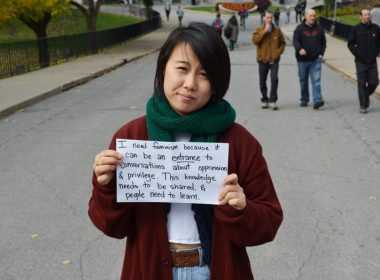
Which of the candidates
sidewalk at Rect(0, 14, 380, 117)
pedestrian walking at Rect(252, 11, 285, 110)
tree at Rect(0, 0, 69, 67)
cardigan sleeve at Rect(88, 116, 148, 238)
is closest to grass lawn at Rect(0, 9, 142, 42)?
sidewalk at Rect(0, 14, 380, 117)

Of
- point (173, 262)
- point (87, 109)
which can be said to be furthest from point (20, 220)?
point (87, 109)

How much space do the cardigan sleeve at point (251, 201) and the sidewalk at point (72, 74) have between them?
10519mm

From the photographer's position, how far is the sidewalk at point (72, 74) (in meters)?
13.8

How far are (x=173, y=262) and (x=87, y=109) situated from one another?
1057cm

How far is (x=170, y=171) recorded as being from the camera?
6.82 feet

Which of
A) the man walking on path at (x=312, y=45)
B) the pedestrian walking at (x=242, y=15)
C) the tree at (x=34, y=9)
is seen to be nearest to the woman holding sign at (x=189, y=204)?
the man walking on path at (x=312, y=45)

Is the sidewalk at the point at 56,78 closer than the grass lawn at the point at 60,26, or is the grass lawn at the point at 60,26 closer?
the sidewalk at the point at 56,78

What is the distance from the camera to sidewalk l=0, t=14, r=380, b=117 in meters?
13.8

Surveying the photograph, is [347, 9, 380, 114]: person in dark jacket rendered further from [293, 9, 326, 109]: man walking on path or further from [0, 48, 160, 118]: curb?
[0, 48, 160, 118]: curb

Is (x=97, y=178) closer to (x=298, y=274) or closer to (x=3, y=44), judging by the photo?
(x=298, y=274)

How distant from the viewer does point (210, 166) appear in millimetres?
2012

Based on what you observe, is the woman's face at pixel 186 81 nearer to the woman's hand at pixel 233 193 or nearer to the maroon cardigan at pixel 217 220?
the maroon cardigan at pixel 217 220

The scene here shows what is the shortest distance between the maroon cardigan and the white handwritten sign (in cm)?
6

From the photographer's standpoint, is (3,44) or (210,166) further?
(3,44)
